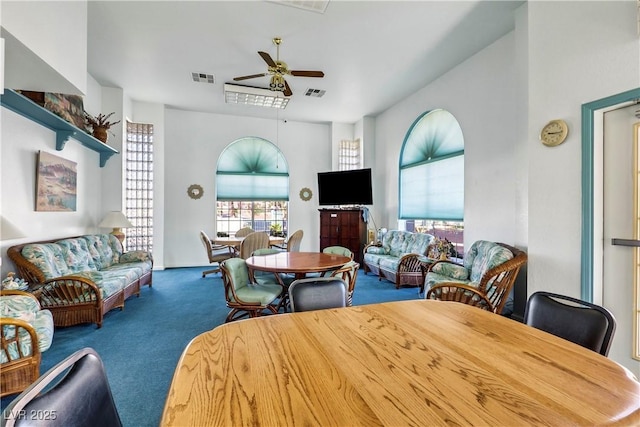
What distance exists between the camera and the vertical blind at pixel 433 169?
4465 millimetres

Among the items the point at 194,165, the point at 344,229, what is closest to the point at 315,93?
the point at 344,229

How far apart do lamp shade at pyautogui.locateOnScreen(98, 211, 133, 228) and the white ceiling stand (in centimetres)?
226

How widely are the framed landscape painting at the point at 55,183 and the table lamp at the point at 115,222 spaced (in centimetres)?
53

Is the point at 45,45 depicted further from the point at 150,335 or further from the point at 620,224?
the point at 620,224

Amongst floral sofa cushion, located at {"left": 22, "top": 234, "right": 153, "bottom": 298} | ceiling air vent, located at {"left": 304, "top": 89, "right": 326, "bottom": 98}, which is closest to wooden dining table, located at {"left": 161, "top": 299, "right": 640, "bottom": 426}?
floral sofa cushion, located at {"left": 22, "top": 234, "right": 153, "bottom": 298}

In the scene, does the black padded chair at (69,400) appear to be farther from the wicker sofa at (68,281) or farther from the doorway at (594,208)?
the doorway at (594,208)

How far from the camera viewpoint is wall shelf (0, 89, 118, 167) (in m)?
2.70

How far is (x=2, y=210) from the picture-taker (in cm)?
279

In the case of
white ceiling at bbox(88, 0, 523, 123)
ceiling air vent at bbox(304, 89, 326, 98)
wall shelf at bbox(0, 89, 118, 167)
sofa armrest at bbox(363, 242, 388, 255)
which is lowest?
sofa armrest at bbox(363, 242, 388, 255)

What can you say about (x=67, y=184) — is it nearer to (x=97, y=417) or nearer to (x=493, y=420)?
(x=97, y=417)

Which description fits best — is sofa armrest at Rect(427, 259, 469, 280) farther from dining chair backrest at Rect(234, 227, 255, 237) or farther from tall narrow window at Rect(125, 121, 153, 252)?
tall narrow window at Rect(125, 121, 153, 252)

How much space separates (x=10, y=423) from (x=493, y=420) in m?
1.07

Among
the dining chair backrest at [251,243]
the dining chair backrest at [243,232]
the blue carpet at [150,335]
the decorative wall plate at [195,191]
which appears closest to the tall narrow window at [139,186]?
the decorative wall plate at [195,191]

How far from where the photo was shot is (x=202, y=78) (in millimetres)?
4664
